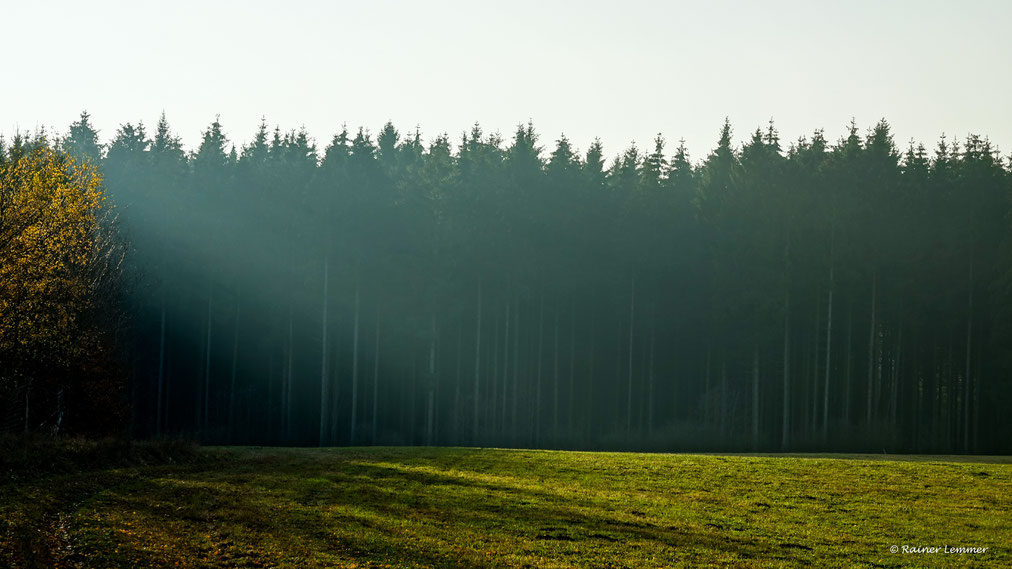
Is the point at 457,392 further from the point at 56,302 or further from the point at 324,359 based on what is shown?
the point at 56,302

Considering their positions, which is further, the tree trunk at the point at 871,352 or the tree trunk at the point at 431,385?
the tree trunk at the point at 431,385

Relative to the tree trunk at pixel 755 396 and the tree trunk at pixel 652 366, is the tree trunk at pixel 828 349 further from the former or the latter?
the tree trunk at pixel 652 366

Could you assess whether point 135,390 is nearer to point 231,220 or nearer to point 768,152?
point 231,220

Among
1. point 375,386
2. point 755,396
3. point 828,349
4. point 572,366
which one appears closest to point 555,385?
point 572,366

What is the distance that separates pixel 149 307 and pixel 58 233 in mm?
29304

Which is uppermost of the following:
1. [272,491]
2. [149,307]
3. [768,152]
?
[768,152]

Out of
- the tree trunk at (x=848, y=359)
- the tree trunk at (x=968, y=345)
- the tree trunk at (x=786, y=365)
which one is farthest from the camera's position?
the tree trunk at (x=968, y=345)

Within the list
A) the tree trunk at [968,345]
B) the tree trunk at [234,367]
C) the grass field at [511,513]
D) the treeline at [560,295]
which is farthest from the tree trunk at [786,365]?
the tree trunk at [234,367]

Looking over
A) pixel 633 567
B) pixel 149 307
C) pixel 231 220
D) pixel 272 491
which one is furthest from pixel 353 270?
pixel 633 567

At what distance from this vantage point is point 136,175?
61.6 metres

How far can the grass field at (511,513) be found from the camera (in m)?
17.8

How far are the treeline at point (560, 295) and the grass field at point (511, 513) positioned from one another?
27.1m

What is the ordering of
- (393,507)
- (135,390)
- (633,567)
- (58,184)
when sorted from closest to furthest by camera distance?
(633,567) < (393,507) < (58,184) < (135,390)

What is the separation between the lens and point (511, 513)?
901 inches
